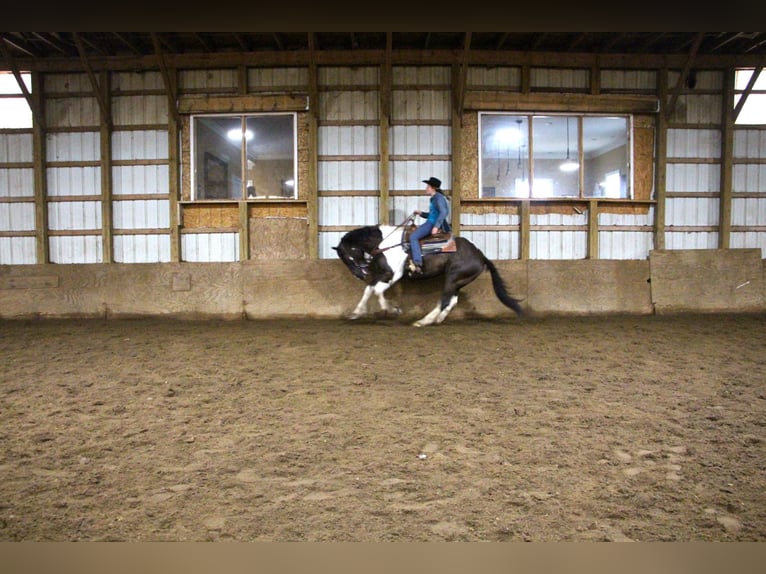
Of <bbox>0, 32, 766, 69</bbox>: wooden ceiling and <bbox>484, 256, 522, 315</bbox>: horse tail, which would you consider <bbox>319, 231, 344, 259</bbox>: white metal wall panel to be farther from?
<bbox>0, 32, 766, 69</bbox>: wooden ceiling

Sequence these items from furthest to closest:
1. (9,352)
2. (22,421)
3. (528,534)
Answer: (9,352) < (22,421) < (528,534)

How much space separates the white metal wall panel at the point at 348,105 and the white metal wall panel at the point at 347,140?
0.20 meters

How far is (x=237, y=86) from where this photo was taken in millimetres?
8969

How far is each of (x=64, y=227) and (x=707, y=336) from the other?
1094cm

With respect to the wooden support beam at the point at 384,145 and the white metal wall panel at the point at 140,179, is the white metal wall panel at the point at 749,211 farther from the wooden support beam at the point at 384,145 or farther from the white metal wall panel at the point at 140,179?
the white metal wall panel at the point at 140,179

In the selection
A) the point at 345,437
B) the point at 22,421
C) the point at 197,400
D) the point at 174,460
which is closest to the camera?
the point at 174,460

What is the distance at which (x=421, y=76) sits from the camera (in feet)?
29.3

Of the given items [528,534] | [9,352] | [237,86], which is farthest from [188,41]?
[528,534]

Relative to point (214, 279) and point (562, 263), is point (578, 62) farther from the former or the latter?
point (214, 279)

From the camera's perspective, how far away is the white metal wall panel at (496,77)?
8.96 m

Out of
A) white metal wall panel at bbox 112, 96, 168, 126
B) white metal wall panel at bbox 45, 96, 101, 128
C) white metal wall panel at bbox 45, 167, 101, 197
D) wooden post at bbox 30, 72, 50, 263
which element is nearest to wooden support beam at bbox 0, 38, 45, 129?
wooden post at bbox 30, 72, 50, 263

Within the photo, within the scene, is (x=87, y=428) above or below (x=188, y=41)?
below

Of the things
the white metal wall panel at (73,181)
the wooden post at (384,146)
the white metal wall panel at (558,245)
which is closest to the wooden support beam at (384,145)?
the wooden post at (384,146)

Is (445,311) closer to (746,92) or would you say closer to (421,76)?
(421,76)
